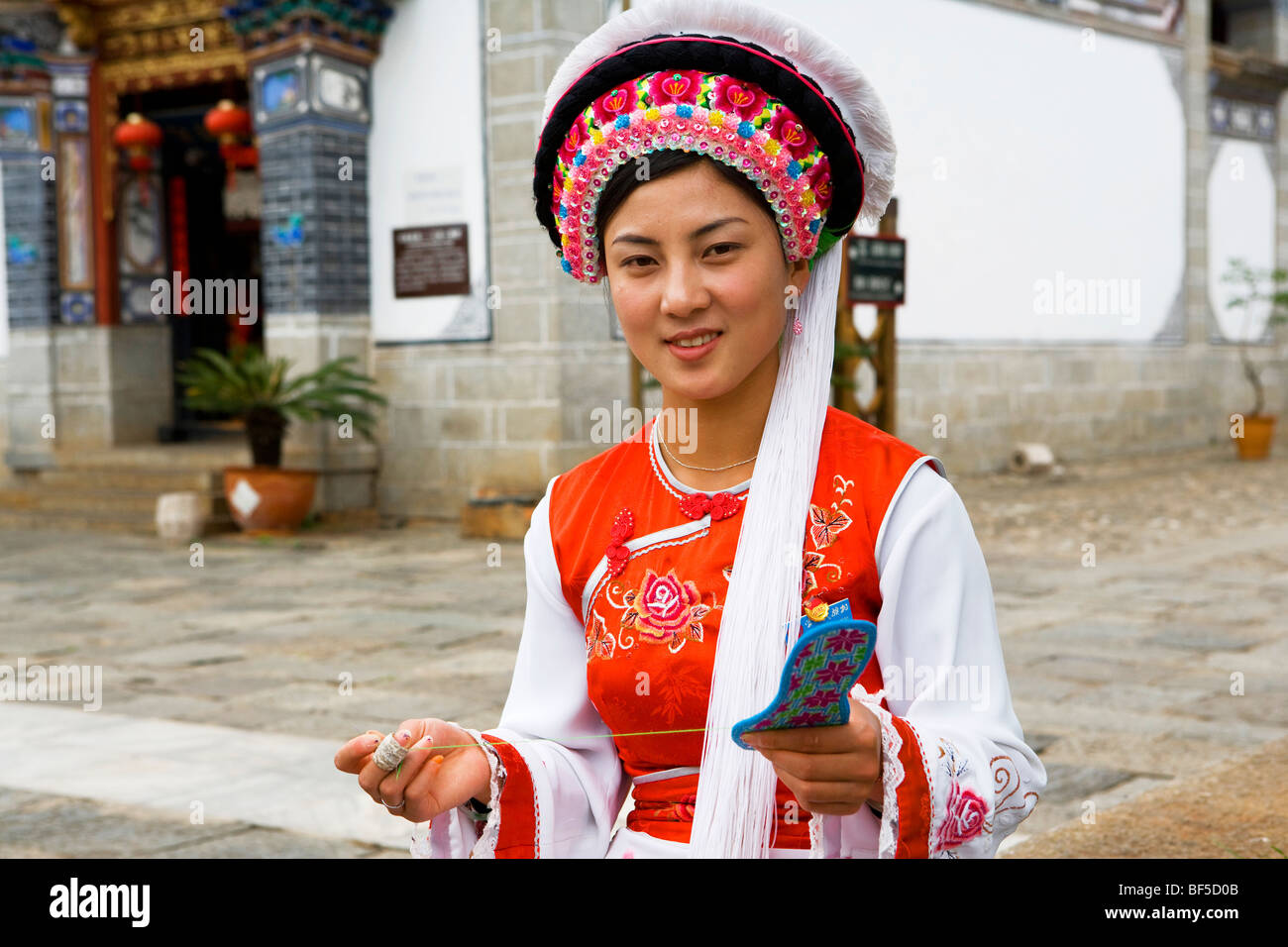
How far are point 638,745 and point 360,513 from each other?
958 centimetres

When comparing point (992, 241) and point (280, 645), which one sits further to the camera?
point (992, 241)

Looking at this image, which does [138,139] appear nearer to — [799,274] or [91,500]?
→ [91,500]

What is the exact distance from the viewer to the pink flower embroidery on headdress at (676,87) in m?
1.73

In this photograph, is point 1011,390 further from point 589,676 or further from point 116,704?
point 589,676

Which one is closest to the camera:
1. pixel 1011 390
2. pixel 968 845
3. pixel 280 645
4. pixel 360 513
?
pixel 968 845

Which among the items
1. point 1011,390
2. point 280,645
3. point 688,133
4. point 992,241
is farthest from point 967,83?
point 688,133

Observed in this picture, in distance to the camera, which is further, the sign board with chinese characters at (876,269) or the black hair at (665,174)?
the sign board with chinese characters at (876,269)

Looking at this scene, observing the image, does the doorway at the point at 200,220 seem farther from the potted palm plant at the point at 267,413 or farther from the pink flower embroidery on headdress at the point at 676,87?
the pink flower embroidery on headdress at the point at 676,87

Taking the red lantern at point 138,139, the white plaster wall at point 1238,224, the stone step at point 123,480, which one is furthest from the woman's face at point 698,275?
the white plaster wall at point 1238,224

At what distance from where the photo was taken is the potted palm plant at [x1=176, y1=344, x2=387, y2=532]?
33.7 feet

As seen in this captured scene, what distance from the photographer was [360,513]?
11.1m

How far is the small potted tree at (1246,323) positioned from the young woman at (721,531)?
14.6 metres

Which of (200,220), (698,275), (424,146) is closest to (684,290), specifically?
(698,275)

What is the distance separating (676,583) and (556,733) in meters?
0.29
